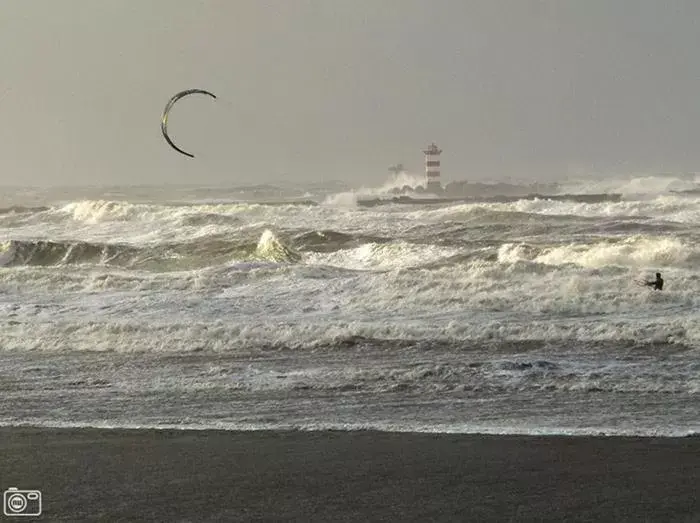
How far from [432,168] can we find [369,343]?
173ft

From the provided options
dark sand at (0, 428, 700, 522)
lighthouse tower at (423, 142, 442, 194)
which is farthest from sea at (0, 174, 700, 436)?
lighthouse tower at (423, 142, 442, 194)

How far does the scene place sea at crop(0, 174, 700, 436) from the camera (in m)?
6.41

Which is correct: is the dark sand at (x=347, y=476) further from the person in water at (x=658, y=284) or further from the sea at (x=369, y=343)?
the person in water at (x=658, y=284)

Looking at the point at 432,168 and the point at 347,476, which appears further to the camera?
the point at 432,168

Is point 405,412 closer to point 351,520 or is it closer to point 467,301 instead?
point 351,520

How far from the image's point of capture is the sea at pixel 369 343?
641cm

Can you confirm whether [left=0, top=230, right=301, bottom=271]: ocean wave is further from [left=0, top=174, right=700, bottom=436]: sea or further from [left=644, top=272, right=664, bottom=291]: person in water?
[left=644, top=272, right=664, bottom=291]: person in water

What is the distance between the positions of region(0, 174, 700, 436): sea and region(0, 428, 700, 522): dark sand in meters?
0.38

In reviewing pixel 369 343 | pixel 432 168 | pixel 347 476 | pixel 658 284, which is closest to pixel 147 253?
pixel 658 284

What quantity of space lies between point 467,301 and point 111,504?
25.0 feet

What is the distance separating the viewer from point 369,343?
9156mm

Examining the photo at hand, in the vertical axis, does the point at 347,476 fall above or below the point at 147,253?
below

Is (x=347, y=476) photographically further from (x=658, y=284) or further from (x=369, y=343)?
(x=658, y=284)

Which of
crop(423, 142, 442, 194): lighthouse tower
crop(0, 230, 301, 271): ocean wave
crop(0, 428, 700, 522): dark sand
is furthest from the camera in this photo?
crop(423, 142, 442, 194): lighthouse tower
